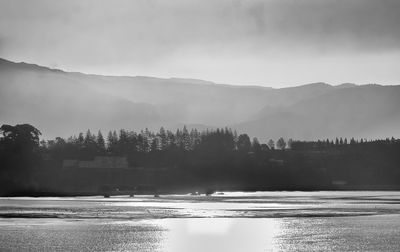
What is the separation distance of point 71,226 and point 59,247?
24116mm

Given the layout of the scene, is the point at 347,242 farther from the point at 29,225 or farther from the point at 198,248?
the point at 29,225

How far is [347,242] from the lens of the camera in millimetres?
82000

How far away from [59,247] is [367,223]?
48.3 m

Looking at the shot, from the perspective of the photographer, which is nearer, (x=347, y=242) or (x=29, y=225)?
(x=347, y=242)

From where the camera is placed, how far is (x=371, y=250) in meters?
74.4

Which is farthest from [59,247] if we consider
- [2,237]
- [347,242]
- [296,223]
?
[296,223]

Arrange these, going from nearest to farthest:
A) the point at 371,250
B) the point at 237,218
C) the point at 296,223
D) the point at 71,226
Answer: the point at 371,250 → the point at 71,226 → the point at 296,223 → the point at 237,218

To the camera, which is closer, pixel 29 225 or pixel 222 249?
pixel 222 249

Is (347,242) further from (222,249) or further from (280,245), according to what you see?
(222,249)

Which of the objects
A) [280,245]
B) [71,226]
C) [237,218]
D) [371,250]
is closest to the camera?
[371,250]

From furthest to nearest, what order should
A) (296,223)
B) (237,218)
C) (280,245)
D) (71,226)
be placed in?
(237,218)
(296,223)
(71,226)
(280,245)

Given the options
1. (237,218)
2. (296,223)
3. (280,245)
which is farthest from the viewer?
(237,218)

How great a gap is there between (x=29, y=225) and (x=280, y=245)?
1465 inches

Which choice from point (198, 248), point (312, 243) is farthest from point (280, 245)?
point (198, 248)
